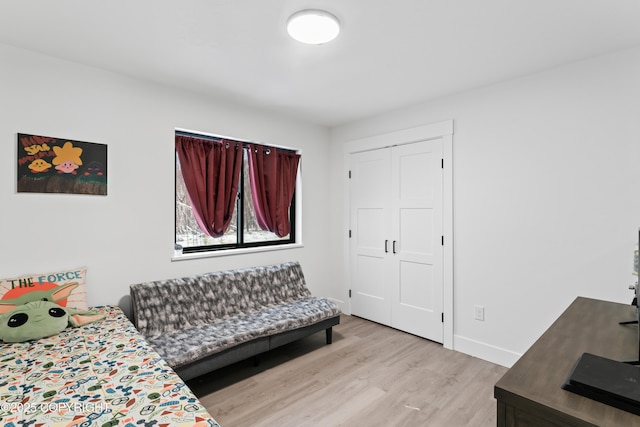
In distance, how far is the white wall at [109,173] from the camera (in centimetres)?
226

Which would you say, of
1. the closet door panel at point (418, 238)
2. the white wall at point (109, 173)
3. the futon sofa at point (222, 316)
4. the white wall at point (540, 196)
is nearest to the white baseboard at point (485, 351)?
the white wall at point (540, 196)

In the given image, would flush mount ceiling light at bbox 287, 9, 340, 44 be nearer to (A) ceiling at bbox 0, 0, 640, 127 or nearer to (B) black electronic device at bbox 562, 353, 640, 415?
(A) ceiling at bbox 0, 0, 640, 127

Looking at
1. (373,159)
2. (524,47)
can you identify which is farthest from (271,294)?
(524,47)

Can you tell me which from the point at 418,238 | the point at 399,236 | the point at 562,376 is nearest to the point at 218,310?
the point at 399,236

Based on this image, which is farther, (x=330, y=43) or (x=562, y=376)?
(x=330, y=43)

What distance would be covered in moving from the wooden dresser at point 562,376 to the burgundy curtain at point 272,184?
9.61 feet

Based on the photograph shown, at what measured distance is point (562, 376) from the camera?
3.71ft

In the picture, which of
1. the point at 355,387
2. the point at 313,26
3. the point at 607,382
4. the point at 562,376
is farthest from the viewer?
the point at 355,387

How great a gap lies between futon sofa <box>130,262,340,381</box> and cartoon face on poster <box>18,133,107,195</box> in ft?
3.08

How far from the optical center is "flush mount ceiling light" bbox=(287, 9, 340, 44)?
1847 millimetres

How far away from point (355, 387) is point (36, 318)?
2.31 meters

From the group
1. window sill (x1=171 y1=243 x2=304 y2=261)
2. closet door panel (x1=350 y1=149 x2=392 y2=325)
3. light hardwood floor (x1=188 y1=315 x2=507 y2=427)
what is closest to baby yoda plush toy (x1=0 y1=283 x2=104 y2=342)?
window sill (x1=171 y1=243 x2=304 y2=261)

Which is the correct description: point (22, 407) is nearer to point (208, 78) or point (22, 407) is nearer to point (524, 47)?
point (208, 78)

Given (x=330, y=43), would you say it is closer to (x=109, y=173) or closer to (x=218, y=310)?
(x=109, y=173)
